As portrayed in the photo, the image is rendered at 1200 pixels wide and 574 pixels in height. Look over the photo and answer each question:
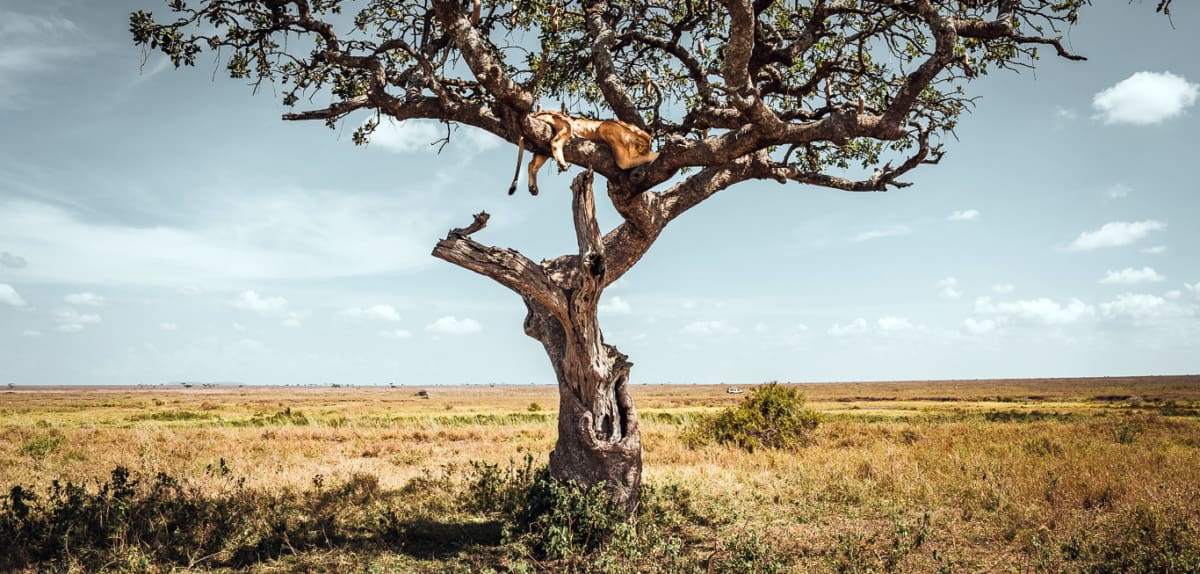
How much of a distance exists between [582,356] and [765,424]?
1399cm

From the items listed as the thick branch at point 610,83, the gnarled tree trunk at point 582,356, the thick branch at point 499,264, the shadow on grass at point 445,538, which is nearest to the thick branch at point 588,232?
the gnarled tree trunk at point 582,356

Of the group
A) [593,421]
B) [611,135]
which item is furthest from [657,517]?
[611,135]

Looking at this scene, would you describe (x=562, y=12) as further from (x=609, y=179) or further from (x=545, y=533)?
(x=545, y=533)

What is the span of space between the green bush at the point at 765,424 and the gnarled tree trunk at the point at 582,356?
1193 centimetres

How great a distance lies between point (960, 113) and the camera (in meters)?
12.4

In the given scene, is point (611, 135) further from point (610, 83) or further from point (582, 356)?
point (582, 356)

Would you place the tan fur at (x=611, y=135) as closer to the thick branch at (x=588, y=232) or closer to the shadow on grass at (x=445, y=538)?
the thick branch at (x=588, y=232)

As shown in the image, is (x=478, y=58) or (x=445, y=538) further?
(x=445, y=538)

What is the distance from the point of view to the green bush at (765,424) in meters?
20.6

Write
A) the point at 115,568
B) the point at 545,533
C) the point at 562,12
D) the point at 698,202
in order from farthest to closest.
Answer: the point at 562,12 → the point at 698,202 → the point at 545,533 → the point at 115,568

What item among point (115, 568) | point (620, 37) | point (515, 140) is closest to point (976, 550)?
point (515, 140)

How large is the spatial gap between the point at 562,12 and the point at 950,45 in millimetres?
6158

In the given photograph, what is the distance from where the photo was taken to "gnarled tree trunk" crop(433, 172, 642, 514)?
334 inches

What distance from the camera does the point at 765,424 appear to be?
21.1m
